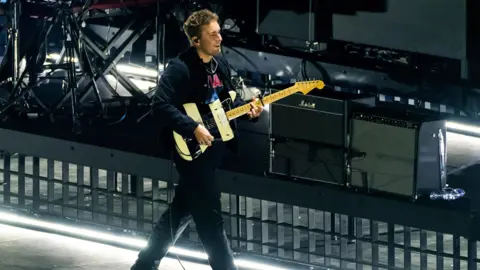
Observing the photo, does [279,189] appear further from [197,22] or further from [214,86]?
[197,22]

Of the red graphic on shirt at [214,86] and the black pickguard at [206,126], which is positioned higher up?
the red graphic on shirt at [214,86]

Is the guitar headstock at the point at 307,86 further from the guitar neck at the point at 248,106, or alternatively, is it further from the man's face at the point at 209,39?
the man's face at the point at 209,39

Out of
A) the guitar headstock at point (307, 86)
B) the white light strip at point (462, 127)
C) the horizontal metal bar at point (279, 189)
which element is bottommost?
the white light strip at point (462, 127)

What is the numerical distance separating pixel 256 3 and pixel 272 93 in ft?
10.2

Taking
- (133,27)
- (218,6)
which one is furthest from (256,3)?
(133,27)

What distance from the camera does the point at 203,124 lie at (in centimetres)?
678

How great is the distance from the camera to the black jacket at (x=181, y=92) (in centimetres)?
662

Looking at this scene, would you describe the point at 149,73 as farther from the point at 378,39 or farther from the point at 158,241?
the point at 158,241

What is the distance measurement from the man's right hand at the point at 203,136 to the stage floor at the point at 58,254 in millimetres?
1515

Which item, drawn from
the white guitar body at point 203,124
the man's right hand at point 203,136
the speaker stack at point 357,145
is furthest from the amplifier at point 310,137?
the man's right hand at point 203,136

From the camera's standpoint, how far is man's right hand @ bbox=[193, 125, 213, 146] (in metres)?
6.54

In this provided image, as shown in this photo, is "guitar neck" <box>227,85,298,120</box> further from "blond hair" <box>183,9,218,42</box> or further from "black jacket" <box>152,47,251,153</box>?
"blond hair" <box>183,9,218,42</box>

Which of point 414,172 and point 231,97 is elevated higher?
point 231,97

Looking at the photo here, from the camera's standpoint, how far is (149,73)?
12070 millimetres
